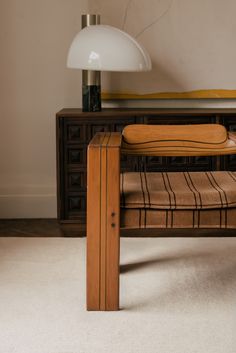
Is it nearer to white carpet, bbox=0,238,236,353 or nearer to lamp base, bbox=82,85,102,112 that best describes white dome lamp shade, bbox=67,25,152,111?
lamp base, bbox=82,85,102,112

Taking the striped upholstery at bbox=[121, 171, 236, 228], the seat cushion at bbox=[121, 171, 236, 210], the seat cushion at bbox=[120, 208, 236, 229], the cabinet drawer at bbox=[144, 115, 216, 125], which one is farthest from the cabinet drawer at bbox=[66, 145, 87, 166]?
the seat cushion at bbox=[120, 208, 236, 229]

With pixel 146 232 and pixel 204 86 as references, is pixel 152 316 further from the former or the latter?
pixel 204 86

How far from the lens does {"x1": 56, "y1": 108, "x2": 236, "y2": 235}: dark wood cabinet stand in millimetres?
4074

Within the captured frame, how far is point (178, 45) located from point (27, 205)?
1.48m

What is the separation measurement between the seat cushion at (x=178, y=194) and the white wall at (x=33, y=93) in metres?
1.54

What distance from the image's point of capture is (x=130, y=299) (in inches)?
113

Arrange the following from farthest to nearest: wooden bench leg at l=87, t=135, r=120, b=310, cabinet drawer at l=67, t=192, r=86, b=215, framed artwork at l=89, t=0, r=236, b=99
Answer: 1. framed artwork at l=89, t=0, r=236, b=99
2. cabinet drawer at l=67, t=192, r=86, b=215
3. wooden bench leg at l=87, t=135, r=120, b=310

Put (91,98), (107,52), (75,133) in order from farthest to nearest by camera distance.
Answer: (91,98) → (75,133) → (107,52)

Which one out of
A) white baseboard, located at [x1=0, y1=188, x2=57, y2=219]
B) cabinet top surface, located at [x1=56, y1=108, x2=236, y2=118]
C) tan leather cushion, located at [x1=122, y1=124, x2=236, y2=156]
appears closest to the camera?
tan leather cushion, located at [x1=122, y1=124, x2=236, y2=156]

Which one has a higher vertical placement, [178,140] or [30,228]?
[178,140]

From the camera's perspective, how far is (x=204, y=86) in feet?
14.5

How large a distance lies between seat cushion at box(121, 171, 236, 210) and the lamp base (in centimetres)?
115

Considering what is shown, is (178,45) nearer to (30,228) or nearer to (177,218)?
(30,228)

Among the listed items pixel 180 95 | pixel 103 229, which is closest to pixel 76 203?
pixel 180 95
